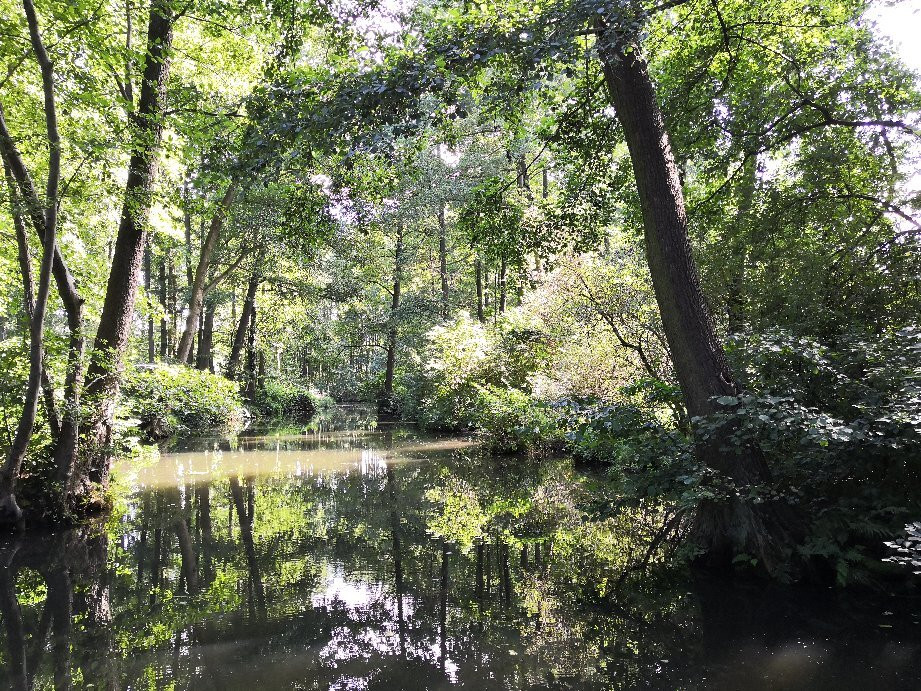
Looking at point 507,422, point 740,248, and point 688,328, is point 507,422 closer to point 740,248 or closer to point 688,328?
point 740,248

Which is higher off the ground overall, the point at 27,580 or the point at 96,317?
the point at 96,317

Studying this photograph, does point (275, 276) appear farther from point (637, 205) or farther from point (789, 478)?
point (789, 478)

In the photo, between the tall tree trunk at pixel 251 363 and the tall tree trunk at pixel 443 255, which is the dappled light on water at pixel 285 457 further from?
the tall tree trunk at pixel 251 363

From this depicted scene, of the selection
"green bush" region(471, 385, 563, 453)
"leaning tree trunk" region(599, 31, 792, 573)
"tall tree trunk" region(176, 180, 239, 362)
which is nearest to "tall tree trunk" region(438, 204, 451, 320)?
"tall tree trunk" region(176, 180, 239, 362)

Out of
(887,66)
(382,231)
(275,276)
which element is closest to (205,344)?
(275,276)

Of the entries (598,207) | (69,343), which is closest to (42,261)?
(69,343)

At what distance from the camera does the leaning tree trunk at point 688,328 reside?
4844 millimetres

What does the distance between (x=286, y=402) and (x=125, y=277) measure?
21164mm

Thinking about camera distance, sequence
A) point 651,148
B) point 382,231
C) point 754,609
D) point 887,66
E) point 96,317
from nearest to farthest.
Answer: point 754,609, point 651,148, point 887,66, point 96,317, point 382,231

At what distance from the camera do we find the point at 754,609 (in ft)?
14.0

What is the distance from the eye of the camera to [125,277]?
741 centimetres

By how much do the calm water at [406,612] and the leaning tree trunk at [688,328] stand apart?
471mm

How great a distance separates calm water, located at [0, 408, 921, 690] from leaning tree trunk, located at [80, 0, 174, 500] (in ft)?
3.56

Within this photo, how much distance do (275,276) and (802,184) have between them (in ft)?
59.1
